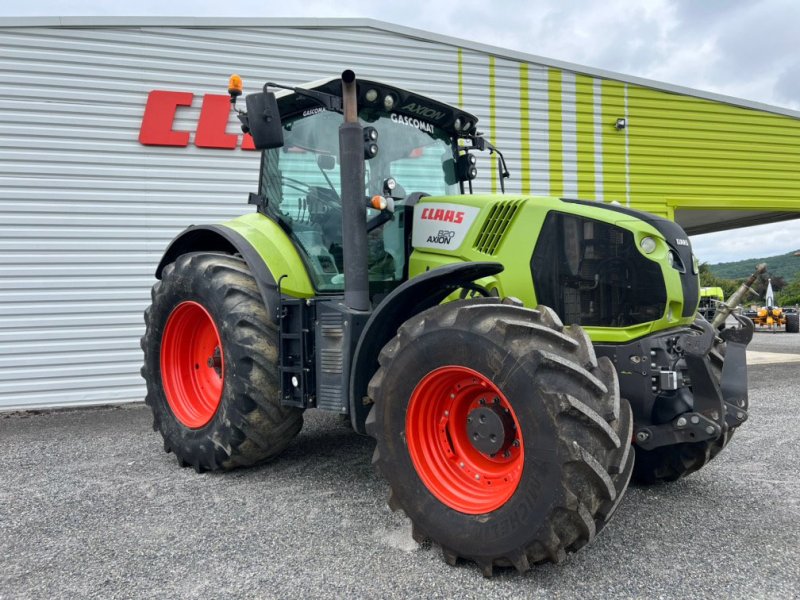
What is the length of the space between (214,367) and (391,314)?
5.85ft

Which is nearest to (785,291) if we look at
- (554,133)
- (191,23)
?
(554,133)

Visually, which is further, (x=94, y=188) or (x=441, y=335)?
(x=94, y=188)

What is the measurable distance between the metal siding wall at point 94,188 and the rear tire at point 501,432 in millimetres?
5338

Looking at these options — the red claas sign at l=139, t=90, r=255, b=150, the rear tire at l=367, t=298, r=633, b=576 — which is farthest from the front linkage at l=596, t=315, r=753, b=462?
the red claas sign at l=139, t=90, r=255, b=150

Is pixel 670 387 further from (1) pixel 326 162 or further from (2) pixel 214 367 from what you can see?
(2) pixel 214 367

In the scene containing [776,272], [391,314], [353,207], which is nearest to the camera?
[391,314]

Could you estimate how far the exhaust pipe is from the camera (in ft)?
11.5

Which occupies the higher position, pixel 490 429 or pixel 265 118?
pixel 265 118

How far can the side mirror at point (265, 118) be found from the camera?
340 cm

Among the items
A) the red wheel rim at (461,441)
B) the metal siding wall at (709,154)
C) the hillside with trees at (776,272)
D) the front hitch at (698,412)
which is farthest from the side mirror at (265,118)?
the hillside with trees at (776,272)

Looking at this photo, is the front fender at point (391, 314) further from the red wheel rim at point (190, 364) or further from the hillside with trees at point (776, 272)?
the hillside with trees at point (776, 272)

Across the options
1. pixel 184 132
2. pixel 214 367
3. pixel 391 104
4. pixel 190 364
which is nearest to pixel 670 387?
pixel 391 104

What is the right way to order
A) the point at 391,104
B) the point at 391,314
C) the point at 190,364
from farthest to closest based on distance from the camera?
the point at 190,364 → the point at 391,104 → the point at 391,314

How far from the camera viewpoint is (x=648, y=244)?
3.20m
